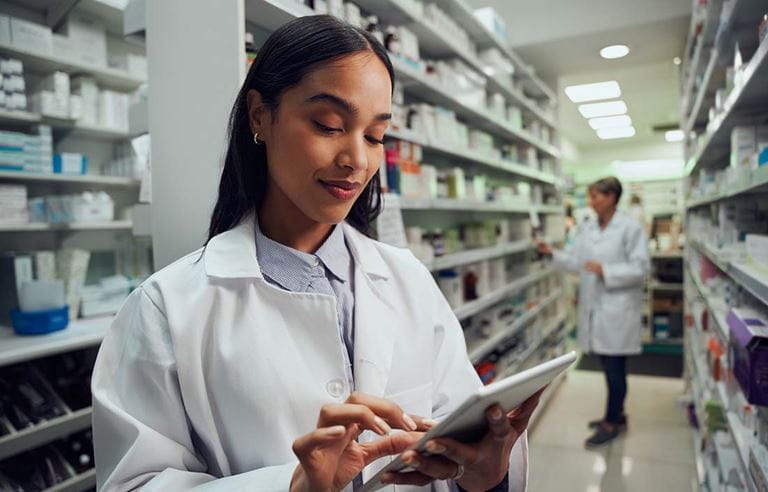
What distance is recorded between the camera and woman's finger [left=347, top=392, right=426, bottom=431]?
804 mm

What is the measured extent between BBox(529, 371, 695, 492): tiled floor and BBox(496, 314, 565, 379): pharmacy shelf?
1.75 ft

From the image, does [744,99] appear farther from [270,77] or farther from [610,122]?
[610,122]

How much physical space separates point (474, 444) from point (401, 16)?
2.21 m

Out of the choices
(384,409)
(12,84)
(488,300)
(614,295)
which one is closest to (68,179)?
(12,84)

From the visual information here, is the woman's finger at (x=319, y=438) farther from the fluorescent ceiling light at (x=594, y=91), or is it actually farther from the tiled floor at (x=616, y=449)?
the fluorescent ceiling light at (x=594, y=91)

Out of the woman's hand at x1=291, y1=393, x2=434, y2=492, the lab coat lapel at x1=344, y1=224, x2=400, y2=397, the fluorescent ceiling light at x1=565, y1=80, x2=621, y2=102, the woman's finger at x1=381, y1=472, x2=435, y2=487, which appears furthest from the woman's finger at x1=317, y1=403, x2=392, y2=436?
the fluorescent ceiling light at x1=565, y1=80, x2=621, y2=102

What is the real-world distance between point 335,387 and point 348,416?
0.76 feet

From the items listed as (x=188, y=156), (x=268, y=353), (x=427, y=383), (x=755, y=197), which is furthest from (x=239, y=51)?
(x=755, y=197)

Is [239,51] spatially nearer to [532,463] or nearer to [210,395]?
Result: [210,395]

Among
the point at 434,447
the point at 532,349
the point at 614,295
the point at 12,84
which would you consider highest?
the point at 12,84

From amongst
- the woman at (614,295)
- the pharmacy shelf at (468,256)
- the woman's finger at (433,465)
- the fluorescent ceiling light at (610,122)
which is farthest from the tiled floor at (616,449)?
the fluorescent ceiling light at (610,122)

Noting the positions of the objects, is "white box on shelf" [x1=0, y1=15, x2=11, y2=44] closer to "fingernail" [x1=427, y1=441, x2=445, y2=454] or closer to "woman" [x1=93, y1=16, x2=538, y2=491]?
"woman" [x1=93, y1=16, x2=538, y2=491]

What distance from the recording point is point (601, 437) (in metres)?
3.91

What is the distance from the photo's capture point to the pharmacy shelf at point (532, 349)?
387cm
